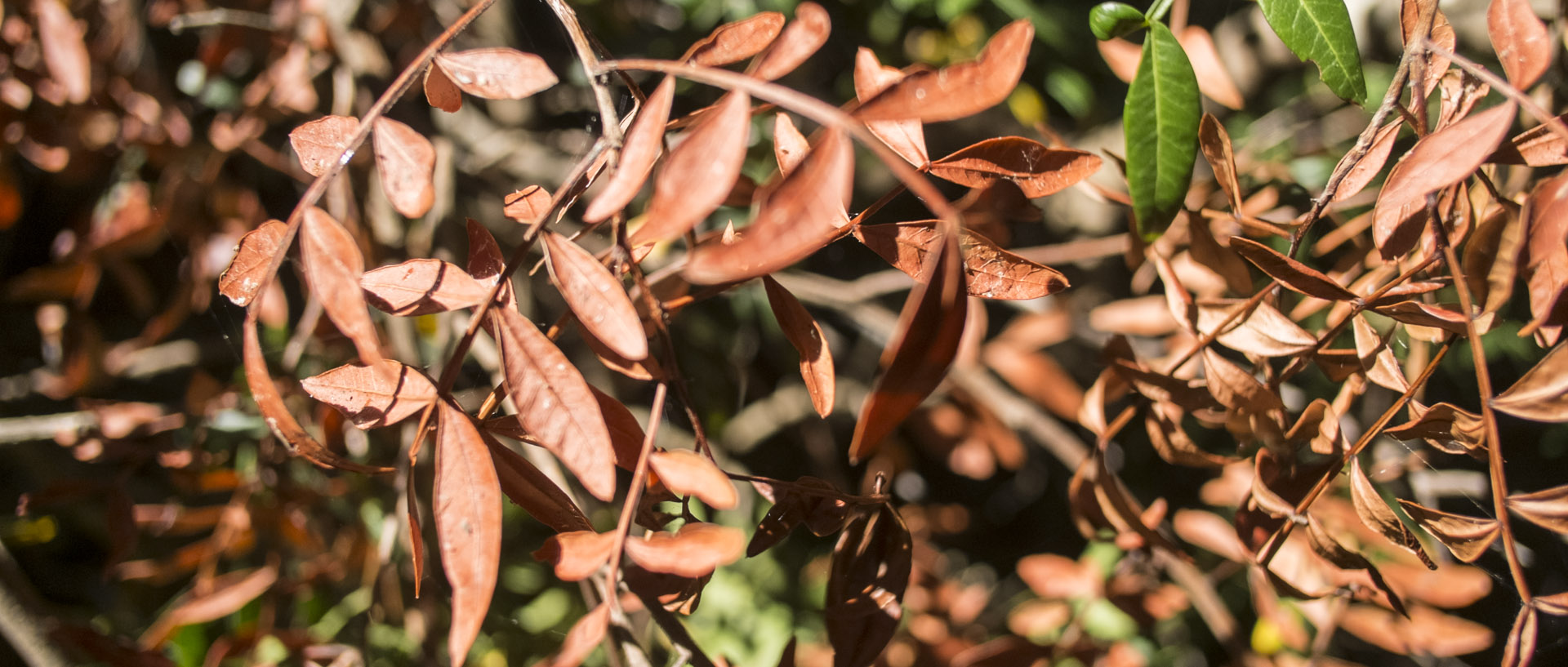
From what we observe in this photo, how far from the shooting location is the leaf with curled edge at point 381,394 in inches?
14.4

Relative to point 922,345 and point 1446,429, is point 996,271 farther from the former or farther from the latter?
point 1446,429

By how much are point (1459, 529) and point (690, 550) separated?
1.24 ft

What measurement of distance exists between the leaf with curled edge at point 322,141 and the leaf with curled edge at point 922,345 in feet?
0.90

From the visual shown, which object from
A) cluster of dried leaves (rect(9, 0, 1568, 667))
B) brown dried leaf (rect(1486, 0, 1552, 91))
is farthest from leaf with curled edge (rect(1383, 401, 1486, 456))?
brown dried leaf (rect(1486, 0, 1552, 91))

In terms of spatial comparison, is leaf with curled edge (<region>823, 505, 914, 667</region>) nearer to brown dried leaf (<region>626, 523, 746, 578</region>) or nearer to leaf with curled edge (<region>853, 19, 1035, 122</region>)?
brown dried leaf (<region>626, 523, 746, 578</region>)

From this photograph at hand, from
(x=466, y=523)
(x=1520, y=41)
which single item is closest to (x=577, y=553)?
(x=466, y=523)

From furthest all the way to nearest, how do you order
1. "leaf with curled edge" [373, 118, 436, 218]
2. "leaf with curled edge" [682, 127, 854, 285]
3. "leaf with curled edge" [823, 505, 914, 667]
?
"leaf with curled edge" [823, 505, 914, 667] < "leaf with curled edge" [373, 118, 436, 218] < "leaf with curled edge" [682, 127, 854, 285]

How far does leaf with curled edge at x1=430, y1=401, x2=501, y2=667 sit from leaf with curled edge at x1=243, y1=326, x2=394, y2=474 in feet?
0.10

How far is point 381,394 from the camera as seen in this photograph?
0.37m

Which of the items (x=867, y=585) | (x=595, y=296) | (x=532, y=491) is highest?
A: (x=595, y=296)

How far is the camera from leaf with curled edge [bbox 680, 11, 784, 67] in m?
0.37

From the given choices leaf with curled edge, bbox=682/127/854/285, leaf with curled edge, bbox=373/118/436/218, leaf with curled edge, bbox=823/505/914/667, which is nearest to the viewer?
leaf with curled edge, bbox=682/127/854/285

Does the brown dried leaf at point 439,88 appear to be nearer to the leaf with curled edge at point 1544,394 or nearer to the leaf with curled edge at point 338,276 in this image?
the leaf with curled edge at point 338,276

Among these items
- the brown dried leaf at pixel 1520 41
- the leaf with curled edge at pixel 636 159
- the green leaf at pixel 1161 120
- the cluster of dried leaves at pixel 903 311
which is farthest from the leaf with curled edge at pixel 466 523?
the brown dried leaf at pixel 1520 41
